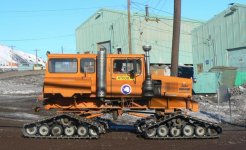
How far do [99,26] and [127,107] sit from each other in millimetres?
40600

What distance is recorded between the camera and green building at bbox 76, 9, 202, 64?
51000mm

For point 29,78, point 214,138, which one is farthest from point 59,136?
point 29,78

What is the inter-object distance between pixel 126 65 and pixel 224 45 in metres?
24.4

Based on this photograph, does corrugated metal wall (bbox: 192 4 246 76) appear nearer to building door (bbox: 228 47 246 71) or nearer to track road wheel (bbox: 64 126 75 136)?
building door (bbox: 228 47 246 71)

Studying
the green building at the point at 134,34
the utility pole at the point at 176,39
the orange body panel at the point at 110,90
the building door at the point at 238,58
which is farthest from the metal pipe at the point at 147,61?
the green building at the point at 134,34

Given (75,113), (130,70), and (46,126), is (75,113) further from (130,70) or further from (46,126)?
(130,70)

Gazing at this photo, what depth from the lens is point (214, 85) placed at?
29.5 m

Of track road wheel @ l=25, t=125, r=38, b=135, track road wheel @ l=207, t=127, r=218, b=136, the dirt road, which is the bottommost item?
the dirt road

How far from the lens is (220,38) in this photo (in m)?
38.0

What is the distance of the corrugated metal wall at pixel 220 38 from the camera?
35.4 metres

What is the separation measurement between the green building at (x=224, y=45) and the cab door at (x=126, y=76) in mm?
16930

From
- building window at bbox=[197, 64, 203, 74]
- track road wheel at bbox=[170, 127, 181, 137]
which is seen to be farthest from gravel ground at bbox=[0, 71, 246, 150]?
building window at bbox=[197, 64, 203, 74]

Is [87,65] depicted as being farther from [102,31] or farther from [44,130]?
[102,31]

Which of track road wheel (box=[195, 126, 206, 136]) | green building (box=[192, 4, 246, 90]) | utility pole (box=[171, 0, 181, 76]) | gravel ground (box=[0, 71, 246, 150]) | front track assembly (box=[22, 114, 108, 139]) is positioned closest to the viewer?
gravel ground (box=[0, 71, 246, 150])
